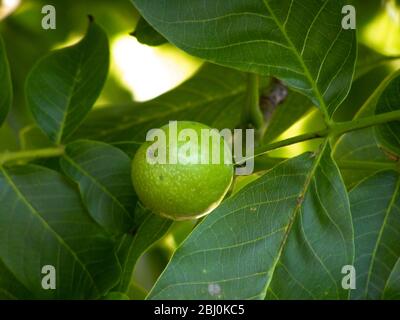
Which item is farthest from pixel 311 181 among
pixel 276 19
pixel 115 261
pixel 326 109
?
pixel 115 261

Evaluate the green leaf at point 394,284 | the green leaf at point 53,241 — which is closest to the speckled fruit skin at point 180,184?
the green leaf at point 53,241

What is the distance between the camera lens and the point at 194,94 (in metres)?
1.87

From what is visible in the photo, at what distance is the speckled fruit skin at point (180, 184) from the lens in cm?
115

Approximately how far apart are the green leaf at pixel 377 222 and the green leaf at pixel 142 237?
0.32m

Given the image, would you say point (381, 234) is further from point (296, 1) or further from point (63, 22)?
point (63, 22)

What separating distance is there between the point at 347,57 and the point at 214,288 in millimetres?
418

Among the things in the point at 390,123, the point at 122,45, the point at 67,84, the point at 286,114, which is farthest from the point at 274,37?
the point at 122,45

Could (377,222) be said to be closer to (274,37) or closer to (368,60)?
(274,37)

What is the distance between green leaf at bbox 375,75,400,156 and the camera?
1.17m

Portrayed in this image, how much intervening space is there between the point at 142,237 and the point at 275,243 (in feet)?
0.91

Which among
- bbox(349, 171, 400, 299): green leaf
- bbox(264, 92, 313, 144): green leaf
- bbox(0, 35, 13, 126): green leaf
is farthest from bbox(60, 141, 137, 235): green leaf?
bbox(264, 92, 313, 144): green leaf

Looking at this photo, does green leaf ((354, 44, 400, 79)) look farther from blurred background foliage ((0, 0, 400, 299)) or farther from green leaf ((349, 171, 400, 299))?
green leaf ((349, 171, 400, 299))

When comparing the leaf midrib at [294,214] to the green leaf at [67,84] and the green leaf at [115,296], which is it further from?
the green leaf at [67,84]

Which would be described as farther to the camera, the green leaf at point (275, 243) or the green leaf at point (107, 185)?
the green leaf at point (107, 185)
